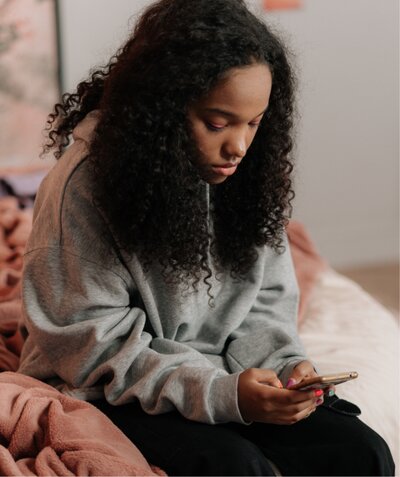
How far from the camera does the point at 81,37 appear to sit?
2.99 metres

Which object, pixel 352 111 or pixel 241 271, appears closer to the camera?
pixel 241 271

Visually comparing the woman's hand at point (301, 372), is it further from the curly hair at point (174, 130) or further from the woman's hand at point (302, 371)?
the curly hair at point (174, 130)

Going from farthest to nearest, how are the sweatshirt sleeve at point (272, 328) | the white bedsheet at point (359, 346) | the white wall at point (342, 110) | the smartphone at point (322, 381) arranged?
the white wall at point (342, 110), the white bedsheet at point (359, 346), the sweatshirt sleeve at point (272, 328), the smartphone at point (322, 381)

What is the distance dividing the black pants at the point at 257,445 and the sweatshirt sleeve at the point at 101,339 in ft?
A: 0.09

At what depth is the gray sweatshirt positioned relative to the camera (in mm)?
Answer: 1419

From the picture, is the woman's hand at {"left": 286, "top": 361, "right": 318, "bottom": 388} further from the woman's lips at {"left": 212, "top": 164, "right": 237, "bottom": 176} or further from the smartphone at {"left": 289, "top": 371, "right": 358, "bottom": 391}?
the woman's lips at {"left": 212, "top": 164, "right": 237, "bottom": 176}

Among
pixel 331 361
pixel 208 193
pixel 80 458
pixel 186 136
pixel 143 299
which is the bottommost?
pixel 331 361

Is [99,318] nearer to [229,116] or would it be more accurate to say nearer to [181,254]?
[181,254]

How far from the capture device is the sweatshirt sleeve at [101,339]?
1420 mm

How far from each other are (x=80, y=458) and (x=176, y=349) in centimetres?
27

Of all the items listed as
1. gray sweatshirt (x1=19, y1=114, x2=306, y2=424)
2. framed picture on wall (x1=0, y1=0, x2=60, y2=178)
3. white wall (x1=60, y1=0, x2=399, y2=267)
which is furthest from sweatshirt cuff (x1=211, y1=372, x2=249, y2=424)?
white wall (x1=60, y1=0, x2=399, y2=267)

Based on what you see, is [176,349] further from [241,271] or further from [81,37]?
[81,37]

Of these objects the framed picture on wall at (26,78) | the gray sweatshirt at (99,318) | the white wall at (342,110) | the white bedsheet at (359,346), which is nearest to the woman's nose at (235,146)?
the gray sweatshirt at (99,318)

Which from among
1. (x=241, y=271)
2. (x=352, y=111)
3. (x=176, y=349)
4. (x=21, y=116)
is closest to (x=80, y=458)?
(x=176, y=349)
